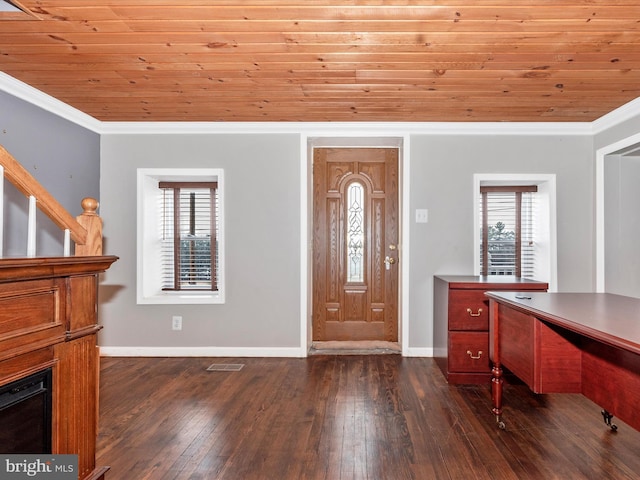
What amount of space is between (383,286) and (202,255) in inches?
79.2

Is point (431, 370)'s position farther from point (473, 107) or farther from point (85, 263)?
point (85, 263)

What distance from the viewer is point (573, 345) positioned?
76.0 inches

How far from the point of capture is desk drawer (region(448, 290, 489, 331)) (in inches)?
123

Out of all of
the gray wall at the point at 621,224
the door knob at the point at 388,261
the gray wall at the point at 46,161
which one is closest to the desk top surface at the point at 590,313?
the gray wall at the point at 621,224

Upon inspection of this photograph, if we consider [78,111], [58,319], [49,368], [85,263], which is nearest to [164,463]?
[49,368]

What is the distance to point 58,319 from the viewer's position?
153 centimetres

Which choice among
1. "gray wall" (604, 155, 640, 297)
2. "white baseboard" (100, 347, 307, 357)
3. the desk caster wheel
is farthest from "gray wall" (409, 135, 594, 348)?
the desk caster wheel

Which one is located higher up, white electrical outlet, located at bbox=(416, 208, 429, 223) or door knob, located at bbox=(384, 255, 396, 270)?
white electrical outlet, located at bbox=(416, 208, 429, 223)

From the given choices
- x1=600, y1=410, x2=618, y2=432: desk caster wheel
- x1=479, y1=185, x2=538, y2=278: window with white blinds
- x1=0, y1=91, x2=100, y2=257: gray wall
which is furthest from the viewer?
x1=479, y1=185, x2=538, y2=278: window with white blinds

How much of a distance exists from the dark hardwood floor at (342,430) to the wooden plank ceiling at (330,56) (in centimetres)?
228

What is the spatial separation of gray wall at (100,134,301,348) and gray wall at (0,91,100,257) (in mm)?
255

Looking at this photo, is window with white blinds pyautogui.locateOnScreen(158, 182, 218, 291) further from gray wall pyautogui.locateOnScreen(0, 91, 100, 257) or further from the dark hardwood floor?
the dark hardwood floor

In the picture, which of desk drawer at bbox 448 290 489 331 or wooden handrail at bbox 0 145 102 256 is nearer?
wooden handrail at bbox 0 145 102 256

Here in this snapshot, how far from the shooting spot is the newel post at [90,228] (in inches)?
67.0
